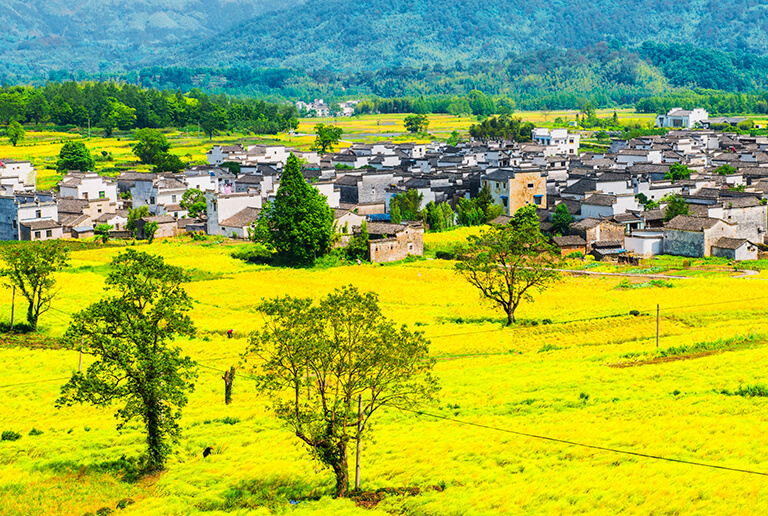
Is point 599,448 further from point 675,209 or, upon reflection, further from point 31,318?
point 675,209

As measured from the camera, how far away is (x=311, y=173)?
3086 inches

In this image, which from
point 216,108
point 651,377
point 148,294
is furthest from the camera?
point 216,108

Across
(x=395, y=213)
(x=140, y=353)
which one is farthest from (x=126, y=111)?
(x=140, y=353)

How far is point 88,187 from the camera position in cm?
7319

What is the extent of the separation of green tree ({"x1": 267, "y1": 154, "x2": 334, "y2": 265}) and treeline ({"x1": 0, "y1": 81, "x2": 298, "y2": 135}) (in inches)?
3038

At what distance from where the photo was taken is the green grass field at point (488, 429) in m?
18.9

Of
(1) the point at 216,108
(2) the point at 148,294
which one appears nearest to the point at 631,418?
(2) the point at 148,294

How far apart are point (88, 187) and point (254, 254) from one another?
25719mm

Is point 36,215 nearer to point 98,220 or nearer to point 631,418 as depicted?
point 98,220

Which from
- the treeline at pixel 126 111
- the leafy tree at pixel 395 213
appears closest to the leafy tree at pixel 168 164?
the leafy tree at pixel 395 213

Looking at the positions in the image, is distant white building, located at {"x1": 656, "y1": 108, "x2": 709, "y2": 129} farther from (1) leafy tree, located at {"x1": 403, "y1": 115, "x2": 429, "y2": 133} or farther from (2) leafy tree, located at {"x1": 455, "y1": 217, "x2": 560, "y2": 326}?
(2) leafy tree, located at {"x1": 455, "y1": 217, "x2": 560, "y2": 326}

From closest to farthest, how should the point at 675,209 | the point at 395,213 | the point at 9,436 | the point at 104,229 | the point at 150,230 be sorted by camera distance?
the point at 9,436, the point at 150,230, the point at 675,209, the point at 104,229, the point at 395,213

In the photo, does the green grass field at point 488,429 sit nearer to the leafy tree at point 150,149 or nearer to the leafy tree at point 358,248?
the leafy tree at point 358,248

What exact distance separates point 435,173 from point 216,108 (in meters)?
67.0
